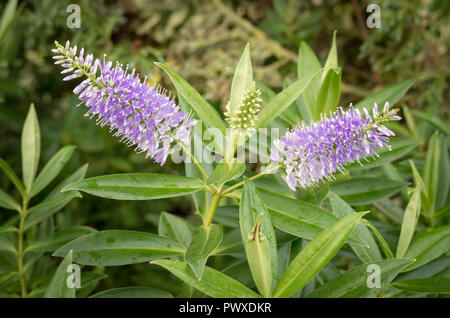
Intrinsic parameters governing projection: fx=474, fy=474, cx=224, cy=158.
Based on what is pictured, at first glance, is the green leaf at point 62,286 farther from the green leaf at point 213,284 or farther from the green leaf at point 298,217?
the green leaf at point 298,217

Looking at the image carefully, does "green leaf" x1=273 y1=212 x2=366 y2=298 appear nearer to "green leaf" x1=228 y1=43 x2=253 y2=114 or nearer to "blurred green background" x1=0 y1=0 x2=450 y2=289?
"green leaf" x1=228 y1=43 x2=253 y2=114

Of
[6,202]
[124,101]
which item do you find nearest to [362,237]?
[124,101]

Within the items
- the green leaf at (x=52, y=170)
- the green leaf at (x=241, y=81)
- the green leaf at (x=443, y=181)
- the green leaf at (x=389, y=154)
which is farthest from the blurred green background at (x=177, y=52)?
the green leaf at (x=241, y=81)

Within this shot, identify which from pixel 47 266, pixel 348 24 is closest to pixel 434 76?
pixel 348 24
